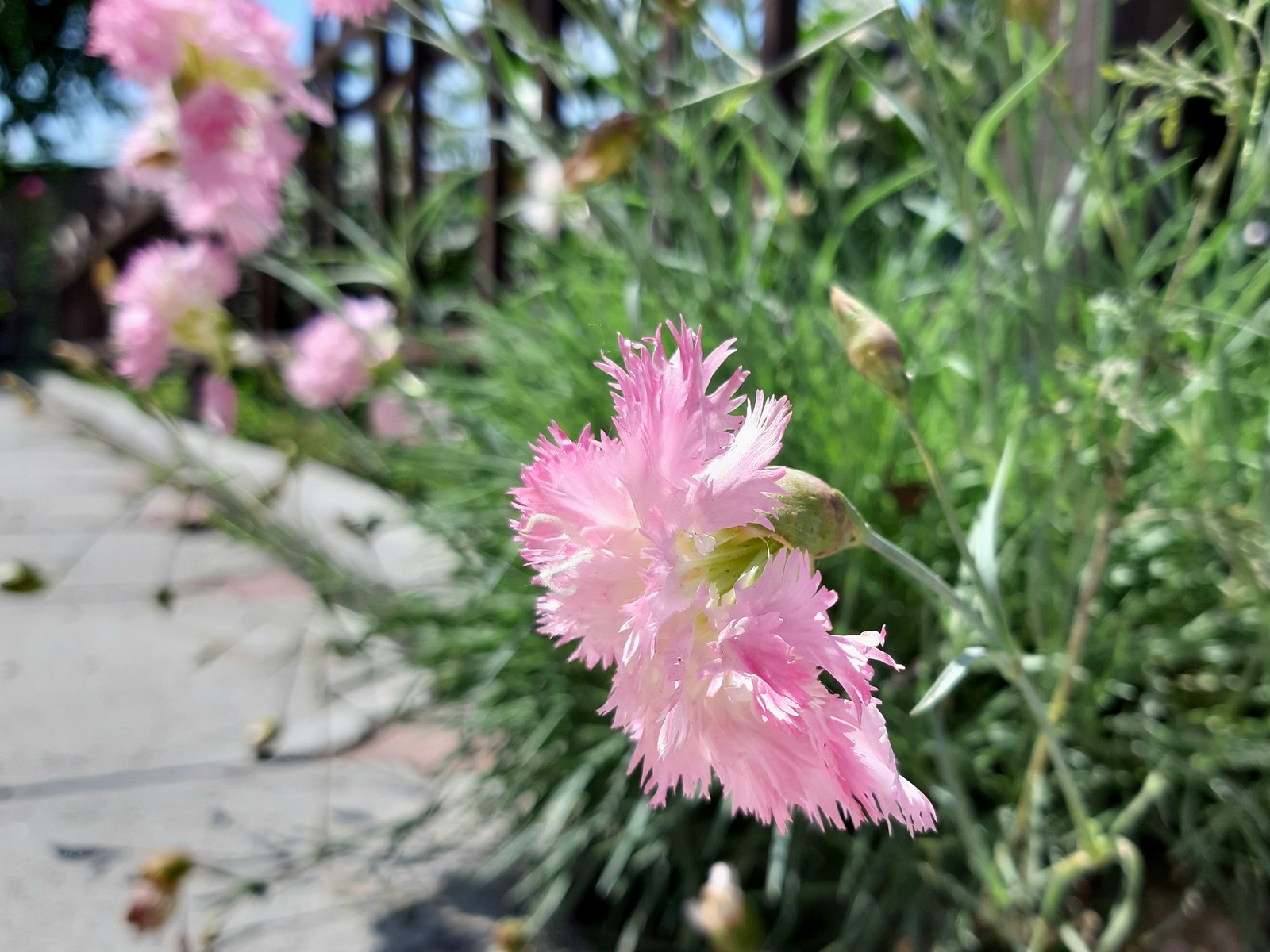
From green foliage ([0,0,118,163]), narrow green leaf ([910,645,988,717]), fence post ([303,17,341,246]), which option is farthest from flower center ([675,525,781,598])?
green foliage ([0,0,118,163])

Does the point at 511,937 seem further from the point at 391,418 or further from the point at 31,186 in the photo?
the point at 31,186

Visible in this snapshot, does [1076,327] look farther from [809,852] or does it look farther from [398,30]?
[398,30]

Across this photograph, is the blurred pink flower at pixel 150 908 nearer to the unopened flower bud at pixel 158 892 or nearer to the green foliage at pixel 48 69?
the unopened flower bud at pixel 158 892

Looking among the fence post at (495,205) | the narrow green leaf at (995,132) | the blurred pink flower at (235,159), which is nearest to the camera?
the narrow green leaf at (995,132)

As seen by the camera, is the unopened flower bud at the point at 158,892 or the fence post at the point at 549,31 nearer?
the unopened flower bud at the point at 158,892

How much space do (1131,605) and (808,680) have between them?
586 mm

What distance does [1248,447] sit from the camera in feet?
2.59

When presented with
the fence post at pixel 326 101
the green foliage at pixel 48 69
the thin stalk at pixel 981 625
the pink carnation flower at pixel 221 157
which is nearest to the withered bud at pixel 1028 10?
the thin stalk at pixel 981 625

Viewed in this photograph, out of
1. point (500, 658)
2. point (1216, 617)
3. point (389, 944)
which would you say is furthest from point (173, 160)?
point (1216, 617)

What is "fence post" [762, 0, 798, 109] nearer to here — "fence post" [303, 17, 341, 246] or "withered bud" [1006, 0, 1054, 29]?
"withered bud" [1006, 0, 1054, 29]

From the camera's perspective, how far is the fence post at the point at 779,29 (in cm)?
131

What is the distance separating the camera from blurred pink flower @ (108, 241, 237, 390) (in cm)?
97

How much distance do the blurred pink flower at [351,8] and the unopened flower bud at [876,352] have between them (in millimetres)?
462

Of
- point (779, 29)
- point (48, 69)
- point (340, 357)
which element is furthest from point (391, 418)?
point (48, 69)
